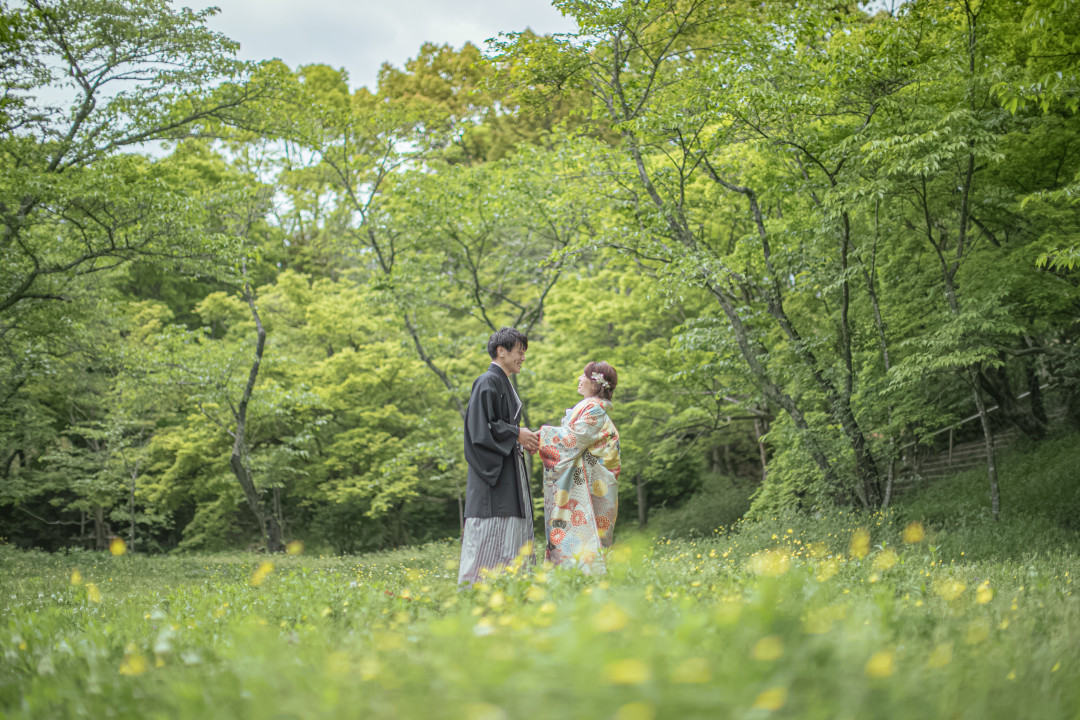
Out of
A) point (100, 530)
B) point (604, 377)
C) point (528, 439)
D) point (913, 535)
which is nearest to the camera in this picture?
point (528, 439)

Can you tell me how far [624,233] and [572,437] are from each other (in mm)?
7066

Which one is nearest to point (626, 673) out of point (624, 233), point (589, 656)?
point (589, 656)

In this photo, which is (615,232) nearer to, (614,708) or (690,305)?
(690,305)

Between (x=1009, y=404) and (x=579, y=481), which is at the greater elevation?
(x=579, y=481)

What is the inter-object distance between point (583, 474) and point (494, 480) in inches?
32.9

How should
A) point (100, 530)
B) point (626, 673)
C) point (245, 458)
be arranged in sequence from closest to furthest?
point (626, 673) < point (245, 458) < point (100, 530)

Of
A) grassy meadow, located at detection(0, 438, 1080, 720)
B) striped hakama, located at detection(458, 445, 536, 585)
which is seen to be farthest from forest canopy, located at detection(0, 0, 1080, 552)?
A: striped hakama, located at detection(458, 445, 536, 585)

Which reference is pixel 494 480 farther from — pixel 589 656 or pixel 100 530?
pixel 100 530

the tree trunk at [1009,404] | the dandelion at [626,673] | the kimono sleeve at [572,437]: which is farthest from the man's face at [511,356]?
the tree trunk at [1009,404]

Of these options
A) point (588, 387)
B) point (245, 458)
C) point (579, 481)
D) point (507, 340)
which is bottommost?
point (245, 458)

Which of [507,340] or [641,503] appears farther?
[641,503]

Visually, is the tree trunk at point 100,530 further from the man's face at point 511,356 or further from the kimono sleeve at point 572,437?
the man's face at point 511,356

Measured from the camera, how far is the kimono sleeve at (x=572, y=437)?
5.91 meters

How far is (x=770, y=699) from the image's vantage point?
167 cm
